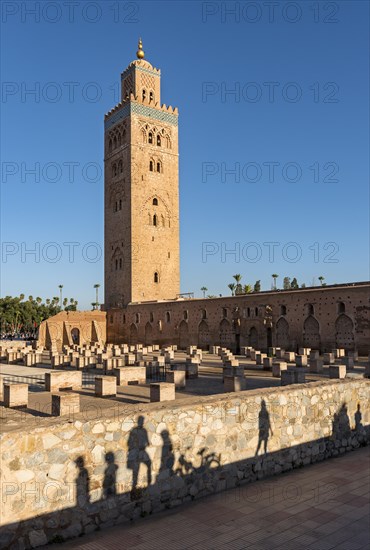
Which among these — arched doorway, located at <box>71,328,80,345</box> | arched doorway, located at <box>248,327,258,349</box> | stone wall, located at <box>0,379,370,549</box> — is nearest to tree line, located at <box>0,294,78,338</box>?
arched doorway, located at <box>71,328,80,345</box>

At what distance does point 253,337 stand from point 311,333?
388 centimetres

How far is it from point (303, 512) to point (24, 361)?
51.5 ft

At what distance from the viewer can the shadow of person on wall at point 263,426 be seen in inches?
259

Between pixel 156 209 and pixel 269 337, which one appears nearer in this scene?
pixel 269 337

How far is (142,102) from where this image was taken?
127 ft

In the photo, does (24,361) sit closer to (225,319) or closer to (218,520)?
(225,319)

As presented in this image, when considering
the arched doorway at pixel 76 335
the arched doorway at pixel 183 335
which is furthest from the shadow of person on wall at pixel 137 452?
the arched doorway at pixel 76 335

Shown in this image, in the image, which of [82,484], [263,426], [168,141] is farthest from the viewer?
[168,141]

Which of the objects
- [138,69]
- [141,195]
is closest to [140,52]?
[138,69]

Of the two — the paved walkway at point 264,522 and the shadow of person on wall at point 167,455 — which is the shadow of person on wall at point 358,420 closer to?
the paved walkway at point 264,522

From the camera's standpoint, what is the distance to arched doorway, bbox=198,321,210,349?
2840 cm

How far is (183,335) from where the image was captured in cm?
3020

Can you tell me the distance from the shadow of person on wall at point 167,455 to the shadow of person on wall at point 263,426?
155 cm

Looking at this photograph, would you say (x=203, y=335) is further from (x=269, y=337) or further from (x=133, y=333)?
(x=133, y=333)
